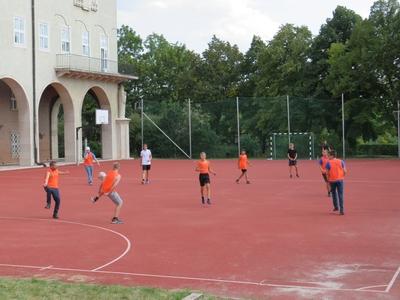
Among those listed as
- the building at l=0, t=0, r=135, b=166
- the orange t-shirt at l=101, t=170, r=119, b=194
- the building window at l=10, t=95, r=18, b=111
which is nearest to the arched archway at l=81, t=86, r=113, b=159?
the building at l=0, t=0, r=135, b=166

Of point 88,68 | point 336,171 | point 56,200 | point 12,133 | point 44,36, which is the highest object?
point 44,36

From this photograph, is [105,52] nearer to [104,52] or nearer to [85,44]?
[104,52]

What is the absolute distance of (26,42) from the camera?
40969 mm

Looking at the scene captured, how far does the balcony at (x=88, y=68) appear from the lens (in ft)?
144

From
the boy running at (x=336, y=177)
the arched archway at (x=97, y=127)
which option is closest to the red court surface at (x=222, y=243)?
the boy running at (x=336, y=177)

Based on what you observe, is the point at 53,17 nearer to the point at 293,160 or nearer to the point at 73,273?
the point at 293,160

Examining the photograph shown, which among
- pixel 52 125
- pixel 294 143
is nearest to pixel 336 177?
pixel 294 143

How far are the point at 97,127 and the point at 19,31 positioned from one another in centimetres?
2108

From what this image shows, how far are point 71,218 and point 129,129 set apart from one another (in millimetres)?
39380

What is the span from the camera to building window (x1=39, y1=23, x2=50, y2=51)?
139 feet

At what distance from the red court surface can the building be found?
63.4 ft

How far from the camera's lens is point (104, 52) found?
49.4 metres

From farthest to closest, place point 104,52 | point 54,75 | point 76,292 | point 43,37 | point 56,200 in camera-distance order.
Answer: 1. point 104,52
2. point 54,75
3. point 43,37
4. point 56,200
5. point 76,292

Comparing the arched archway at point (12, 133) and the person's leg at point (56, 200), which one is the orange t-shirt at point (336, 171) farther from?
the arched archway at point (12, 133)
